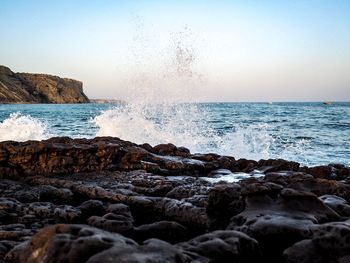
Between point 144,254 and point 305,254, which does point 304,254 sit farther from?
point 144,254

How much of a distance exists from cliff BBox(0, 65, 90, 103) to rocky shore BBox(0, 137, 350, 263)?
91.3 metres

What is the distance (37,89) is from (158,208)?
108 m

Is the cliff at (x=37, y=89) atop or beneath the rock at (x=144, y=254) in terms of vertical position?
atop

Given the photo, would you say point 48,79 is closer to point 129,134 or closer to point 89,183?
point 129,134

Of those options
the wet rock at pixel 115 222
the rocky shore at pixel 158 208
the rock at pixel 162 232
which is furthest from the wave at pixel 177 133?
the rock at pixel 162 232

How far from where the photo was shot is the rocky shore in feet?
7.93

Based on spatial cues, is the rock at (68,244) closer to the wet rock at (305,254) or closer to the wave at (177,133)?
the wet rock at (305,254)

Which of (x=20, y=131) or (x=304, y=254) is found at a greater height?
(x=304, y=254)

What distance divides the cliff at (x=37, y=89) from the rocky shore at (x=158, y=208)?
91.3 m

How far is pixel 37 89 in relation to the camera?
104375 mm

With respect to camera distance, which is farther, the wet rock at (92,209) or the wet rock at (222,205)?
the wet rock at (92,209)

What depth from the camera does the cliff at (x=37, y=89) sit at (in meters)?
92.4

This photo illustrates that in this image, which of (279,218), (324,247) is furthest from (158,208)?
(324,247)

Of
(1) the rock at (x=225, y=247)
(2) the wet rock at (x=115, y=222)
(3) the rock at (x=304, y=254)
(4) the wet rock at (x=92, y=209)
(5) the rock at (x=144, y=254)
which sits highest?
(5) the rock at (x=144, y=254)
